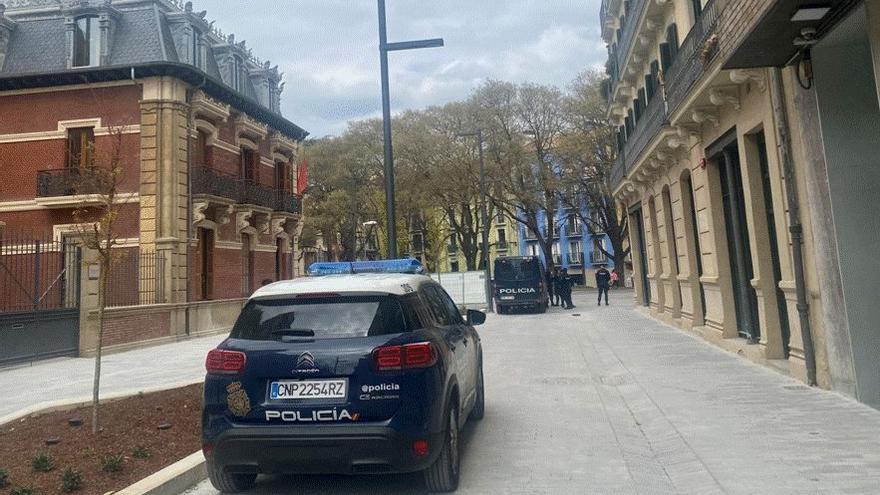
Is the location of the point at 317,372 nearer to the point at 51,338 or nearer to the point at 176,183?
the point at 51,338

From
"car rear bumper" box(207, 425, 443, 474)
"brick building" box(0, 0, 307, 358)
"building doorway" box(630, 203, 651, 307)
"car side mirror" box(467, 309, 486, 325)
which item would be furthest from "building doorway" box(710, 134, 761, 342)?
"brick building" box(0, 0, 307, 358)

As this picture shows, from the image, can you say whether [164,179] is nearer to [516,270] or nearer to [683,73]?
[516,270]

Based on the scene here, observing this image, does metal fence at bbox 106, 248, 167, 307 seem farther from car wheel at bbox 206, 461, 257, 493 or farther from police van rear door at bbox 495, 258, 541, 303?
police van rear door at bbox 495, 258, 541, 303

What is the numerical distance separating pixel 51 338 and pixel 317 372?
12706mm

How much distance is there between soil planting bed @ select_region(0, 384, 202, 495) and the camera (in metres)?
4.64

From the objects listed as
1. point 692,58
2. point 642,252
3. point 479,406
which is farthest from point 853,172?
point 642,252

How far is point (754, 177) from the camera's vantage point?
9.27 m

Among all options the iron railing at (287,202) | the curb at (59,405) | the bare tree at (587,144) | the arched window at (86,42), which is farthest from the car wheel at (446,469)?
the bare tree at (587,144)

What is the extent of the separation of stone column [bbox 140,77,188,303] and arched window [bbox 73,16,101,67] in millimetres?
2890

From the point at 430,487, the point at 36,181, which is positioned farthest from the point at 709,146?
the point at 36,181

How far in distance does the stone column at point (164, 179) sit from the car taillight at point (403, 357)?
17.6 m

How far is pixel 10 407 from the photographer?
838 cm

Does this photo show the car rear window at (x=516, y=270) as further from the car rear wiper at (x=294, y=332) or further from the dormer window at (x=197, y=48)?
the car rear wiper at (x=294, y=332)

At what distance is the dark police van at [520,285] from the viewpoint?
25500 millimetres
